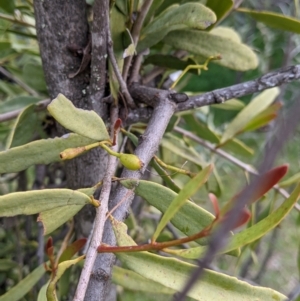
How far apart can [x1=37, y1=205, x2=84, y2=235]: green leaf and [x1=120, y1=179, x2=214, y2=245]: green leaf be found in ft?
0.15

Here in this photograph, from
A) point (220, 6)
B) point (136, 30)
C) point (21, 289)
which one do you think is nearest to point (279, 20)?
point (220, 6)

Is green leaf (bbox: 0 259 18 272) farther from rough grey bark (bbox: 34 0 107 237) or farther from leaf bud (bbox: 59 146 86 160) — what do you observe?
leaf bud (bbox: 59 146 86 160)

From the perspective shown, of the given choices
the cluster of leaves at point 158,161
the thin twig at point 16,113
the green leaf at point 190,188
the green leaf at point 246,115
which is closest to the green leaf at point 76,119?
the cluster of leaves at point 158,161

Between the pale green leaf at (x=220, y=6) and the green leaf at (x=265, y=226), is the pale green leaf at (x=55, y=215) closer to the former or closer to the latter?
the green leaf at (x=265, y=226)

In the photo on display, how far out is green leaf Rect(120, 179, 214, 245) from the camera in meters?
0.32

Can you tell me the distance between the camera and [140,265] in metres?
0.31

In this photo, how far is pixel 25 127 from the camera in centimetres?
51

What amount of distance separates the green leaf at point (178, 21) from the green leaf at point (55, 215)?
0.20m

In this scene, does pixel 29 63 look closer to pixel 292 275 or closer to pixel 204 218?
pixel 204 218

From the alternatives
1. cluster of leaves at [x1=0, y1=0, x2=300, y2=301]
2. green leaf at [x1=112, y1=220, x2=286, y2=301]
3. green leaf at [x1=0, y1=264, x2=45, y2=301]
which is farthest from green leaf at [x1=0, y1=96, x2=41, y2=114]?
green leaf at [x1=112, y1=220, x2=286, y2=301]

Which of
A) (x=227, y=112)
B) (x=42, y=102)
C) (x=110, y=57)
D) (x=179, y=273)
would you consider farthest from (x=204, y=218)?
(x=227, y=112)

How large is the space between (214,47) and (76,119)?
0.76 feet

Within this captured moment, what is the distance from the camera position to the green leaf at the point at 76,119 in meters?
0.31

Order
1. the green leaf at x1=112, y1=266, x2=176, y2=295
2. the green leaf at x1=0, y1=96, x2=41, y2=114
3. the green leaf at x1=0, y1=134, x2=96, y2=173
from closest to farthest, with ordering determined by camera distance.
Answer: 1. the green leaf at x1=0, y1=134, x2=96, y2=173
2. the green leaf at x1=112, y1=266, x2=176, y2=295
3. the green leaf at x1=0, y1=96, x2=41, y2=114
